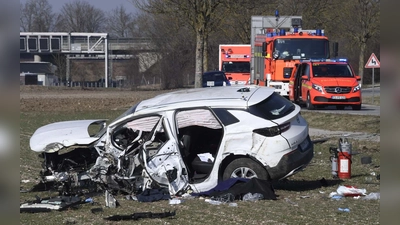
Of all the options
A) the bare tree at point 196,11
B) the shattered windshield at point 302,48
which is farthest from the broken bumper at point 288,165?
the bare tree at point 196,11

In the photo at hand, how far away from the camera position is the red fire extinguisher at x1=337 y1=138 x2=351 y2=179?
444 inches

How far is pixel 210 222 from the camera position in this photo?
25.3 ft

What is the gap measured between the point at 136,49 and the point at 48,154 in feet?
195

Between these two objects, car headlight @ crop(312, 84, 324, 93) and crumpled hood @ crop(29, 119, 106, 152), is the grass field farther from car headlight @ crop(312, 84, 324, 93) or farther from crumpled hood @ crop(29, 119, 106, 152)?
car headlight @ crop(312, 84, 324, 93)

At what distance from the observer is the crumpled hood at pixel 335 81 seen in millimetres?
25297

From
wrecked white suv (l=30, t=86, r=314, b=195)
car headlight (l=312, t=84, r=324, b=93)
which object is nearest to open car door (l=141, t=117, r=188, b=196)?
wrecked white suv (l=30, t=86, r=314, b=195)

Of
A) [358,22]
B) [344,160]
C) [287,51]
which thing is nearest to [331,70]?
[287,51]
